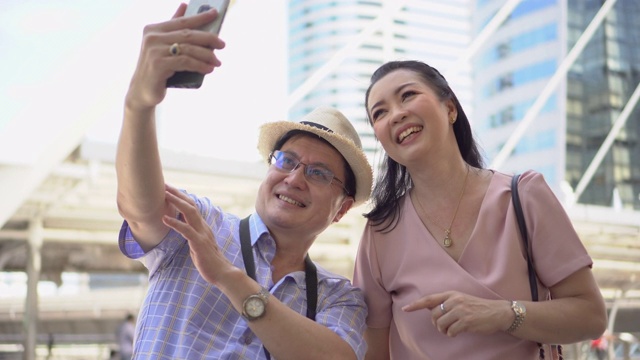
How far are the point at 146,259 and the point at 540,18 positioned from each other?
46.2 m

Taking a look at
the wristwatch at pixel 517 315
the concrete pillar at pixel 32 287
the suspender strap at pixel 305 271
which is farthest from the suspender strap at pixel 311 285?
the concrete pillar at pixel 32 287

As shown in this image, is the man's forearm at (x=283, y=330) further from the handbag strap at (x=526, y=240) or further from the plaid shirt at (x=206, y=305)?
the handbag strap at (x=526, y=240)

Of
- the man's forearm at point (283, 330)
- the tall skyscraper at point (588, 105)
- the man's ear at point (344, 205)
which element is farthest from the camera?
the tall skyscraper at point (588, 105)

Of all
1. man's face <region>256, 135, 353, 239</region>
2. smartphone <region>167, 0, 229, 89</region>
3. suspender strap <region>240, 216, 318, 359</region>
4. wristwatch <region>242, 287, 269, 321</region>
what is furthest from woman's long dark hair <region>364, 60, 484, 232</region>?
smartphone <region>167, 0, 229, 89</region>

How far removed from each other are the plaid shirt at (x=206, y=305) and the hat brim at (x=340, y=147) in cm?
29

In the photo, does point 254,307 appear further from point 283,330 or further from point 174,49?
point 174,49

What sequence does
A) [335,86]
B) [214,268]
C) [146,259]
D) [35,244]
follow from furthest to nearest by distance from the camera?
[335,86] < [35,244] < [146,259] < [214,268]

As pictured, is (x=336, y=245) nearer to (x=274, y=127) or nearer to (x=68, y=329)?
(x=68, y=329)

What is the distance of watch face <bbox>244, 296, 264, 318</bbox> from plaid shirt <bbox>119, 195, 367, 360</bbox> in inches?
6.1

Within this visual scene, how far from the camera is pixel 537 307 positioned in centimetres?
166

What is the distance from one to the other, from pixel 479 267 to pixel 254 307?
548 millimetres

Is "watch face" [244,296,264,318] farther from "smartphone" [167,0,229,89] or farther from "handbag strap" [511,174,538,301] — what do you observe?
"handbag strap" [511,174,538,301]

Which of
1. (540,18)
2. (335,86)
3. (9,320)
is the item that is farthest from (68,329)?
(540,18)

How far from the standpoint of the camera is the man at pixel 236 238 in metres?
1.44
